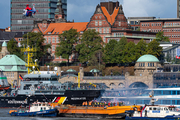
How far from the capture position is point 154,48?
157 metres

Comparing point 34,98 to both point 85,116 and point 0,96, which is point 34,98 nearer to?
point 0,96

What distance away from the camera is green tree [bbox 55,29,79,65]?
6680 inches

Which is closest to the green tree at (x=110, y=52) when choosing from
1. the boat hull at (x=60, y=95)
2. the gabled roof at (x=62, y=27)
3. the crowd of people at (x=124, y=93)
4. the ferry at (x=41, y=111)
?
the gabled roof at (x=62, y=27)

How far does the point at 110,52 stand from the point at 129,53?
6968 millimetres

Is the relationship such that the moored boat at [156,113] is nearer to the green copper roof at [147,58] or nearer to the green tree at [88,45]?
the green copper roof at [147,58]

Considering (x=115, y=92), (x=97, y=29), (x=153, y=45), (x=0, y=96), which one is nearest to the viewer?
(x=115, y=92)

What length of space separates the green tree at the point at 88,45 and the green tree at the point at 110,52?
3151 mm

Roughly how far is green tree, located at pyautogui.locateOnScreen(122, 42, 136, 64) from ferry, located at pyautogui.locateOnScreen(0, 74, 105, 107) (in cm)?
5180

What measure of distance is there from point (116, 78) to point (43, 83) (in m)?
38.8

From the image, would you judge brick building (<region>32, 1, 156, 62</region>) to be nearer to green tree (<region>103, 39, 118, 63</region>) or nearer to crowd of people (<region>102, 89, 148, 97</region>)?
green tree (<region>103, 39, 118, 63</region>)

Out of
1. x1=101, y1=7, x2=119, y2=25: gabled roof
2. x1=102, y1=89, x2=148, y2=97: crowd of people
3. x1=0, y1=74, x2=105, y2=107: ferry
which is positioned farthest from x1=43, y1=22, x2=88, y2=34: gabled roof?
x1=102, y1=89, x2=148, y2=97: crowd of people

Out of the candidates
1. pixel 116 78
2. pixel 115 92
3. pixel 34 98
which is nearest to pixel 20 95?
pixel 34 98

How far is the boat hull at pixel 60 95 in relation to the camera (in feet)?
328

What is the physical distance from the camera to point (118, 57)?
156500 millimetres
